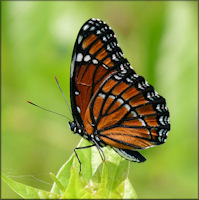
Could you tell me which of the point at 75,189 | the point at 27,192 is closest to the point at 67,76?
the point at 27,192

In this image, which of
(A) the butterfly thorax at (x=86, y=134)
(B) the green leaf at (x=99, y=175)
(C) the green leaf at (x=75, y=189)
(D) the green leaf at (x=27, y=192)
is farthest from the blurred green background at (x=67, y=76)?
(C) the green leaf at (x=75, y=189)

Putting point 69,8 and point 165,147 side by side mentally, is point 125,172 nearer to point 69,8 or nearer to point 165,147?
point 165,147

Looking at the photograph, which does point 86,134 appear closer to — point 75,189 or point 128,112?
point 128,112

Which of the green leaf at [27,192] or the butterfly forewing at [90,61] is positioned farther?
the butterfly forewing at [90,61]

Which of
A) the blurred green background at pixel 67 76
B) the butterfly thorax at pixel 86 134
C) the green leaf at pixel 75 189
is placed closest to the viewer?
the green leaf at pixel 75 189

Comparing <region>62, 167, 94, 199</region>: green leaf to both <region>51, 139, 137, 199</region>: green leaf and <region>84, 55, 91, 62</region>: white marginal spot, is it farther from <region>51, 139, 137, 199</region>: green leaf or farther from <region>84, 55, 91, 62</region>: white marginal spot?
<region>84, 55, 91, 62</region>: white marginal spot

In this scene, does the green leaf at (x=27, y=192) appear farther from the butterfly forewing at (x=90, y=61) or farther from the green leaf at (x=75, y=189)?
the butterfly forewing at (x=90, y=61)
